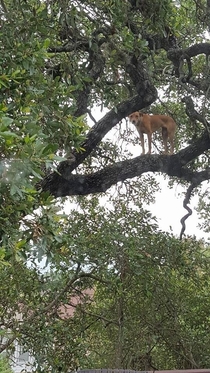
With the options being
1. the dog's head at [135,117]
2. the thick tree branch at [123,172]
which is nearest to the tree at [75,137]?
the thick tree branch at [123,172]

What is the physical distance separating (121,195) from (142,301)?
0.99 meters

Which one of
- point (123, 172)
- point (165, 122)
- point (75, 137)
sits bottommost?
point (75, 137)

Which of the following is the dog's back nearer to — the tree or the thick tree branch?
the tree

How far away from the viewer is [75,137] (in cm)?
207

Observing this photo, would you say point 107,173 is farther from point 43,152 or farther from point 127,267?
point 43,152

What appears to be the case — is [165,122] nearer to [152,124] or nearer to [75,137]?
[152,124]

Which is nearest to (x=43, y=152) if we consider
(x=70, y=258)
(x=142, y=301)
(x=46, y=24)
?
(x=46, y=24)

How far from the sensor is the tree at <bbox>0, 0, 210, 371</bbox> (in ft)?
5.23

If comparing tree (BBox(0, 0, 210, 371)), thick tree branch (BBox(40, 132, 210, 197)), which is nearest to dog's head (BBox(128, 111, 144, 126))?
tree (BBox(0, 0, 210, 371))

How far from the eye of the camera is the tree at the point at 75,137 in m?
1.59

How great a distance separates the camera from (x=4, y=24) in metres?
2.33

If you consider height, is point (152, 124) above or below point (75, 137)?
above

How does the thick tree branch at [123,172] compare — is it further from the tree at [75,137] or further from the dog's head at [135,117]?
the dog's head at [135,117]

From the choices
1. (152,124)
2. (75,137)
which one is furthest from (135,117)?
(75,137)
